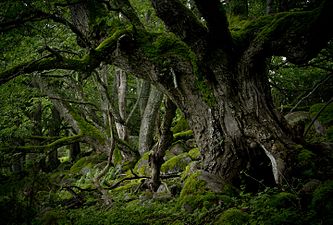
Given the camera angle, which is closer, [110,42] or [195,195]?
[195,195]

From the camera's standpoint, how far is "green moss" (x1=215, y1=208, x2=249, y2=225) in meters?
3.42

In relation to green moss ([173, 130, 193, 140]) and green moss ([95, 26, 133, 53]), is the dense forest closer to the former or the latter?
green moss ([95, 26, 133, 53])

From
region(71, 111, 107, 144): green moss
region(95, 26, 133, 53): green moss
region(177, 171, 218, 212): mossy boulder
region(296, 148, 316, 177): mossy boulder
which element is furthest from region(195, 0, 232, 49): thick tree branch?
region(71, 111, 107, 144): green moss

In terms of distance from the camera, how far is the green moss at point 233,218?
342cm

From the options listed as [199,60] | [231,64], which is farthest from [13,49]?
[231,64]

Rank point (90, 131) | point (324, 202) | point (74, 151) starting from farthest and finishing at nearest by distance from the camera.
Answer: point (74, 151), point (90, 131), point (324, 202)

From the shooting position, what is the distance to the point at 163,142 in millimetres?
6227

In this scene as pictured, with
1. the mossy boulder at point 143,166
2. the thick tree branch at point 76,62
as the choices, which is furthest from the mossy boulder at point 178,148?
the thick tree branch at point 76,62

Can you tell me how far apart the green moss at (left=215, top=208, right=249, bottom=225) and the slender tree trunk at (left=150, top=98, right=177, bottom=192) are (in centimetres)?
263

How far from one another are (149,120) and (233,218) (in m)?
7.69

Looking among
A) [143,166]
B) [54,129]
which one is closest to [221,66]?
[143,166]

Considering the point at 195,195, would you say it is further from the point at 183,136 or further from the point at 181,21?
the point at 183,136

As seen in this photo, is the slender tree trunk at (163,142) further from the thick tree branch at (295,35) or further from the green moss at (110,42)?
the thick tree branch at (295,35)

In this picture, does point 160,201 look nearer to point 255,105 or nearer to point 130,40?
point 255,105
